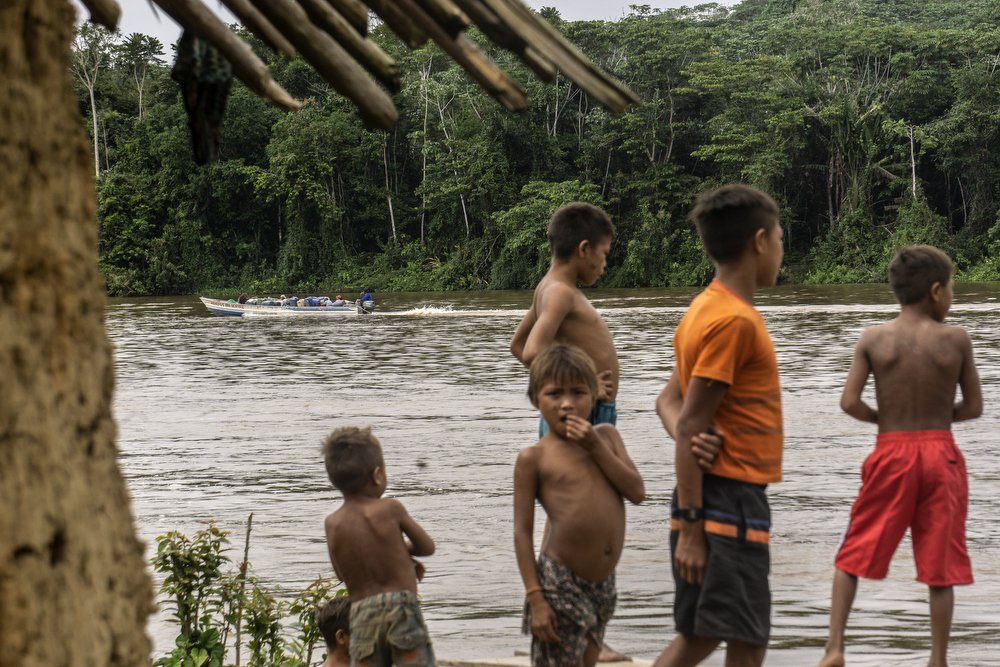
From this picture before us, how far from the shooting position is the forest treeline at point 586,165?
175 feet

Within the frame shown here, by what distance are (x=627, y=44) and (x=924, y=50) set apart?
1178cm

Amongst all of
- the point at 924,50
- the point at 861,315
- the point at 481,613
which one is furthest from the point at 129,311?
the point at 481,613

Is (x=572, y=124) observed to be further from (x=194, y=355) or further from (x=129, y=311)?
(x=194, y=355)

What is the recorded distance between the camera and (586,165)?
5816 cm

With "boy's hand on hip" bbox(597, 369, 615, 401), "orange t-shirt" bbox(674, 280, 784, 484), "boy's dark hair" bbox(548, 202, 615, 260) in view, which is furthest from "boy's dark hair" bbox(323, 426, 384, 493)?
"boy's dark hair" bbox(548, 202, 615, 260)

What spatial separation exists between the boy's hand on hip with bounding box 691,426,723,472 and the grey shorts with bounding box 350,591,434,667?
962 millimetres

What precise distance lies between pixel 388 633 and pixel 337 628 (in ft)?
1.08

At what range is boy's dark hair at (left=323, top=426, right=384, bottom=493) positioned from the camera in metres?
4.04

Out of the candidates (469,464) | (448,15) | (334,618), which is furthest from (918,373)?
(469,464)

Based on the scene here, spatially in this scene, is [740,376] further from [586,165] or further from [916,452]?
[586,165]

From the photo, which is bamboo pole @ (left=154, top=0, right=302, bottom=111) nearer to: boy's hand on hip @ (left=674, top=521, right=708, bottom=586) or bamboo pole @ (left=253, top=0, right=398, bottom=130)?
bamboo pole @ (left=253, top=0, right=398, bottom=130)

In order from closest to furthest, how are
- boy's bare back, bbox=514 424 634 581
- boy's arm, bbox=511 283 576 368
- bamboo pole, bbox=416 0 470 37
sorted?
1. bamboo pole, bbox=416 0 470 37
2. boy's bare back, bbox=514 424 634 581
3. boy's arm, bbox=511 283 576 368

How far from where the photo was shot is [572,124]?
59.9 metres

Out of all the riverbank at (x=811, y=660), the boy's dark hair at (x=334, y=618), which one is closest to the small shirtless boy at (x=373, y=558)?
the boy's dark hair at (x=334, y=618)
